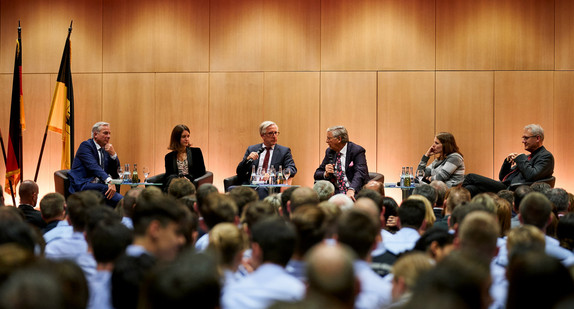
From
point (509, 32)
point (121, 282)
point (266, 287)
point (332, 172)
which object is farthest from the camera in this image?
point (509, 32)

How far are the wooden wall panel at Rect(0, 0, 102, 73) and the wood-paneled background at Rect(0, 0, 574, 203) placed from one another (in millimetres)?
15

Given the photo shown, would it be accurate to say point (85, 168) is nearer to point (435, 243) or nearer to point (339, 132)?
point (339, 132)

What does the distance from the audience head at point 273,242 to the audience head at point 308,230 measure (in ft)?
0.99

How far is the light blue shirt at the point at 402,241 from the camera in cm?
323

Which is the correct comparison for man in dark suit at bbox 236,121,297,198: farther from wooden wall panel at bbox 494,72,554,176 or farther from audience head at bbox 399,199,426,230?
audience head at bbox 399,199,426,230

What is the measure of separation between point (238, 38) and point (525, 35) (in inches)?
161

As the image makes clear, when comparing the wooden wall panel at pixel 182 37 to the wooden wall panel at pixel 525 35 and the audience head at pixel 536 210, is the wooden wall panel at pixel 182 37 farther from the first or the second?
the audience head at pixel 536 210

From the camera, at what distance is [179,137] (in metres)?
7.34

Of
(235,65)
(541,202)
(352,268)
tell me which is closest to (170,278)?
(352,268)

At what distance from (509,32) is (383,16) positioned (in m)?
1.79

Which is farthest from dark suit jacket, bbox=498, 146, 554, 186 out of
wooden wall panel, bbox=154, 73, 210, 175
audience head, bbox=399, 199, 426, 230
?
wooden wall panel, bbox=154, 73, 210, 175

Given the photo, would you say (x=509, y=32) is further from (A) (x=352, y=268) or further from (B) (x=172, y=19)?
(A) (x=352, y=268)

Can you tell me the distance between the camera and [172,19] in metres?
8.91

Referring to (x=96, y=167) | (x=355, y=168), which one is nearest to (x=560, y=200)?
(x=355, y=168)
